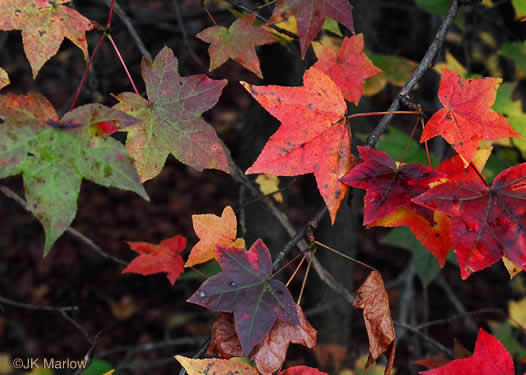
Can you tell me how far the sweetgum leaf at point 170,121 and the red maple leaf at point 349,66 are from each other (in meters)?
0.40

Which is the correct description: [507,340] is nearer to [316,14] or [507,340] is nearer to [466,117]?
[466,117]

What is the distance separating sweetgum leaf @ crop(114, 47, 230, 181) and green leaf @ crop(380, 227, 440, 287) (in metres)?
1.06

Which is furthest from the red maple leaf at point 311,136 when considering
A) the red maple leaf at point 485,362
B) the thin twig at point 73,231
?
the thin twig at point 73,231

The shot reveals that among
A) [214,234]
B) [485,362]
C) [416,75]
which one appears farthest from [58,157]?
[485,362]

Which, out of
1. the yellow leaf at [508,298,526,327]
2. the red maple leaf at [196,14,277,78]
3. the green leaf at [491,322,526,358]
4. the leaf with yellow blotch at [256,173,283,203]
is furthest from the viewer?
the yellow leaf at [508,298,526,327]

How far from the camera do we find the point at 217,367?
914 mm

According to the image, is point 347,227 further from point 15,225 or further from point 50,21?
point 15,225

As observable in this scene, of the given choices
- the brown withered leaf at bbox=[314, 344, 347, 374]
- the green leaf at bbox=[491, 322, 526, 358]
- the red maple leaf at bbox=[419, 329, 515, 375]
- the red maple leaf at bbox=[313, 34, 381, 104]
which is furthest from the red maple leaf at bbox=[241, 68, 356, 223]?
the green leaf at bbox=[491, 322, 526, 358]

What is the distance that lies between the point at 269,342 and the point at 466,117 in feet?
2.08

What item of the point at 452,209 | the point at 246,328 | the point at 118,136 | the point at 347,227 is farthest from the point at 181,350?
the point at 452,209

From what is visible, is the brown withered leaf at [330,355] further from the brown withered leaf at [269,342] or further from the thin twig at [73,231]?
the brown withered leaf at [269,342]

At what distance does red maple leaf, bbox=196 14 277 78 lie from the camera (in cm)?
122

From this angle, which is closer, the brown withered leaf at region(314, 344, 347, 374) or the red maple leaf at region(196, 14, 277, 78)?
the red maple leaf at region(196, 14, 277, 78)

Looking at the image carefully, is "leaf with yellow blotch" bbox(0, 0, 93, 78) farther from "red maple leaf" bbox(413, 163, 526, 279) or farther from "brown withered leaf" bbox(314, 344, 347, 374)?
"brown withered leaf" bbox(314, 344, 347, 374)
